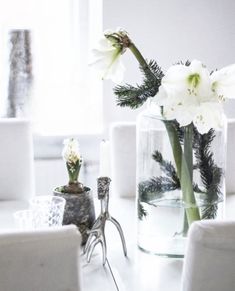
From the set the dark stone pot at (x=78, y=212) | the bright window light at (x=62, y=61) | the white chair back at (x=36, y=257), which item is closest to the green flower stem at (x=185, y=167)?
the dark stone pot at (x=78, y=212)

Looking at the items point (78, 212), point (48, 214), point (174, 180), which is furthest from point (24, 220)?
point (174, 180)

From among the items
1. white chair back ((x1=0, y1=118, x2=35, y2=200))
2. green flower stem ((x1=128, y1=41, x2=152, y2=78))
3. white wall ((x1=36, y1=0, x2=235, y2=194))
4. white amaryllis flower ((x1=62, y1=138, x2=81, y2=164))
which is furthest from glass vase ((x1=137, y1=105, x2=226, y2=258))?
white wall ((x1=36, y1=0, x2=235, y2=194))

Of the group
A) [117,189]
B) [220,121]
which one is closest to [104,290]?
[220,121]

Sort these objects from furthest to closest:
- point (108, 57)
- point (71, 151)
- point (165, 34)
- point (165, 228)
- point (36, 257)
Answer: point (165, 34) → point (71, 151) → point (165, 228) → point (108, 57) → point (36, 257)

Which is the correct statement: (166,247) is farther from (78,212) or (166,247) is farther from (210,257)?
(210,257)

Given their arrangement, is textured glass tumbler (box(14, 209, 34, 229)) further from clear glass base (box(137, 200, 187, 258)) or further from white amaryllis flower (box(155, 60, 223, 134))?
white amaryllis flower (box(155, 60, 223, 134))

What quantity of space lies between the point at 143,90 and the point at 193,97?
19 cm

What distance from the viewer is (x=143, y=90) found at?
1285 millimetres

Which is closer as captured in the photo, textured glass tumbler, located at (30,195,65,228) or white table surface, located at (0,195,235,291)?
white table surface, located at (0,195,235,291)

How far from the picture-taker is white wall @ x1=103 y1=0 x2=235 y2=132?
9.68 feet

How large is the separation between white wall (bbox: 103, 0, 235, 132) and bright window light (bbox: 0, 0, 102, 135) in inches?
5.9

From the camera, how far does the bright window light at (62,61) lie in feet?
9.95

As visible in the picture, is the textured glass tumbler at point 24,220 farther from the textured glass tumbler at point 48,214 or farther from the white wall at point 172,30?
the white wall at point 172,30

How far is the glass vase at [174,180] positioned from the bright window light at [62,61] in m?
1.75
